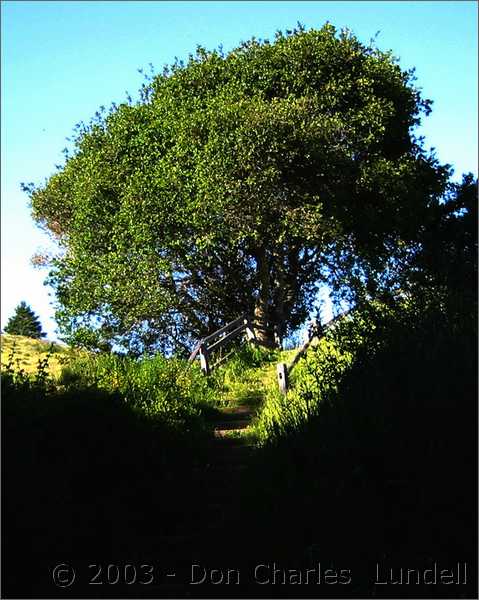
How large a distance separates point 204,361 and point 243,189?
5476 millimetres

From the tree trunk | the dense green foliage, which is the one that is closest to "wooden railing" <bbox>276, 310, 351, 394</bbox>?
the dense green foliage

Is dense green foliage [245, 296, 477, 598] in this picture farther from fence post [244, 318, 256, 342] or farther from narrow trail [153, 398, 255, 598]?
fence post [244, 318, 256, 342]

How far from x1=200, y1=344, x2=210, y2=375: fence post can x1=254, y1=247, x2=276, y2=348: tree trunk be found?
5.14m

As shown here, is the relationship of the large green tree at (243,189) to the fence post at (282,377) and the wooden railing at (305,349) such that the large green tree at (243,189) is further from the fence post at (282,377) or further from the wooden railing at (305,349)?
the fence post at (282,377)

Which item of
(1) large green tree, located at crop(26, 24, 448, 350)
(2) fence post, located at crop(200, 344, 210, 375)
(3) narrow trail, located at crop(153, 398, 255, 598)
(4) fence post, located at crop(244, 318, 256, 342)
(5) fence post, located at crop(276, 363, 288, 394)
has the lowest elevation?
(3) narrow trail, located at crop(153, 398, 255, 598)

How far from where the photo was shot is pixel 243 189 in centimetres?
2005

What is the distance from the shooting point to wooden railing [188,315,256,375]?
57.9 feet

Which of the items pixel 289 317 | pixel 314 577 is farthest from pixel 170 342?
pixel 314 577

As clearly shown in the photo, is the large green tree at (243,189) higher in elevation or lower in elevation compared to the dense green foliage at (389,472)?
higher

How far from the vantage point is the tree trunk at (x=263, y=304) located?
23.2m

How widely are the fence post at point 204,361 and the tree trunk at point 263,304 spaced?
514 centimetres

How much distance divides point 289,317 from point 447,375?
17782 mm

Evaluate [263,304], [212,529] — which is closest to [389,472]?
[212,529]

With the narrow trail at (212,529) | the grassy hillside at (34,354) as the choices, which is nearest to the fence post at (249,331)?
the grassy hillside at (34,354)
